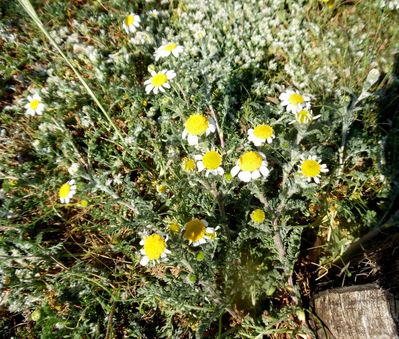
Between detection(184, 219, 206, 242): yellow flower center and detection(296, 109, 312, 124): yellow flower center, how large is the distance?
864 millimetres

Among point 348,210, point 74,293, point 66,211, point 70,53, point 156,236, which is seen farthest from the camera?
point 70,53

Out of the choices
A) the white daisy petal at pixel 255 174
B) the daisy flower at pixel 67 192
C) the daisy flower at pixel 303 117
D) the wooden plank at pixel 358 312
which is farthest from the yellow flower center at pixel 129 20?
the wooden plank at pixel 358 312

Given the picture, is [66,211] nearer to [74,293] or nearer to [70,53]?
[74,293]

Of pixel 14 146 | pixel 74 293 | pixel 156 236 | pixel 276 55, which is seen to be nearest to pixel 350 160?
pixel 276 55

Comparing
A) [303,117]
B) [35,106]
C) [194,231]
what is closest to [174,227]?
[194,231]

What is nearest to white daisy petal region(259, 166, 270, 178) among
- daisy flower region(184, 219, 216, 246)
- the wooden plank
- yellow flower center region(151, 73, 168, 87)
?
daisy flower region(184, 219, 216, 246)

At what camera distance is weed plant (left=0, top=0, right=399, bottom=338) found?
86.5 inches

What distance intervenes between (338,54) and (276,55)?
595 mm

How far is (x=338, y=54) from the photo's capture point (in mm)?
3201

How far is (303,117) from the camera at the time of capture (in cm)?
208

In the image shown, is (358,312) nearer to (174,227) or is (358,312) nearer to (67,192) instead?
(174,227)

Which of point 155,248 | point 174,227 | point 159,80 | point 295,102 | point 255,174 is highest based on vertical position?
point 159,80

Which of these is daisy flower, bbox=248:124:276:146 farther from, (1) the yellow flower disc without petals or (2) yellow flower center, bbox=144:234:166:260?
(1) the yellow flower disc without petals

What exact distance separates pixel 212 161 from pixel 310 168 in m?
0.59
